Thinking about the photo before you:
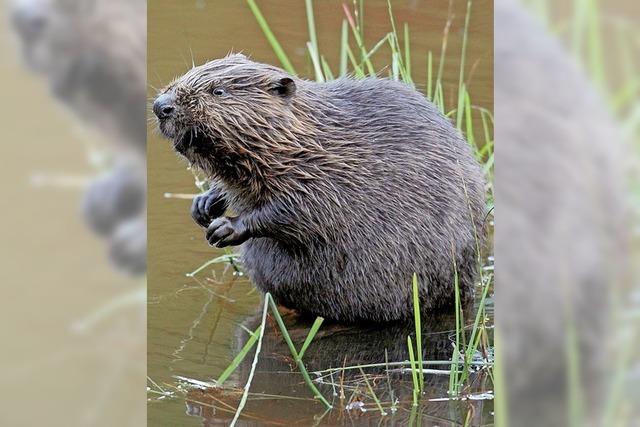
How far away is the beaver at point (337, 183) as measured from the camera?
2.14 m

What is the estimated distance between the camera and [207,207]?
229 cm

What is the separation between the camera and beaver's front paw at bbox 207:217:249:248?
2.18 m

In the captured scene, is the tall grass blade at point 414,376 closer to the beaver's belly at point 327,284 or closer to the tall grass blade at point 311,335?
the beaver's belly at point 327,284

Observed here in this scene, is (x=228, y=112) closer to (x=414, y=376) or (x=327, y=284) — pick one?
(x=327, y=284)

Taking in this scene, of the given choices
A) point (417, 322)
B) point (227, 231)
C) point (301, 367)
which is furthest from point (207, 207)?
point (417, 322)

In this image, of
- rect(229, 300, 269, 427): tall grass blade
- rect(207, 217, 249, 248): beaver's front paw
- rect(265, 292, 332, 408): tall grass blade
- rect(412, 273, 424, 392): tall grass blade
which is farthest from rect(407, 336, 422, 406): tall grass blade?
rect(207, 217, 249, 248): beaver's front paw

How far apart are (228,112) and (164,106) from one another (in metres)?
0.14

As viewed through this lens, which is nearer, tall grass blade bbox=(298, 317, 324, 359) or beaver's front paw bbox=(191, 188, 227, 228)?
tall grass blade bbox=(298, 317, 324, 359)

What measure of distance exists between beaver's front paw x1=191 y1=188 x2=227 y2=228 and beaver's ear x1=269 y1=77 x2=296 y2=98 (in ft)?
0.91
